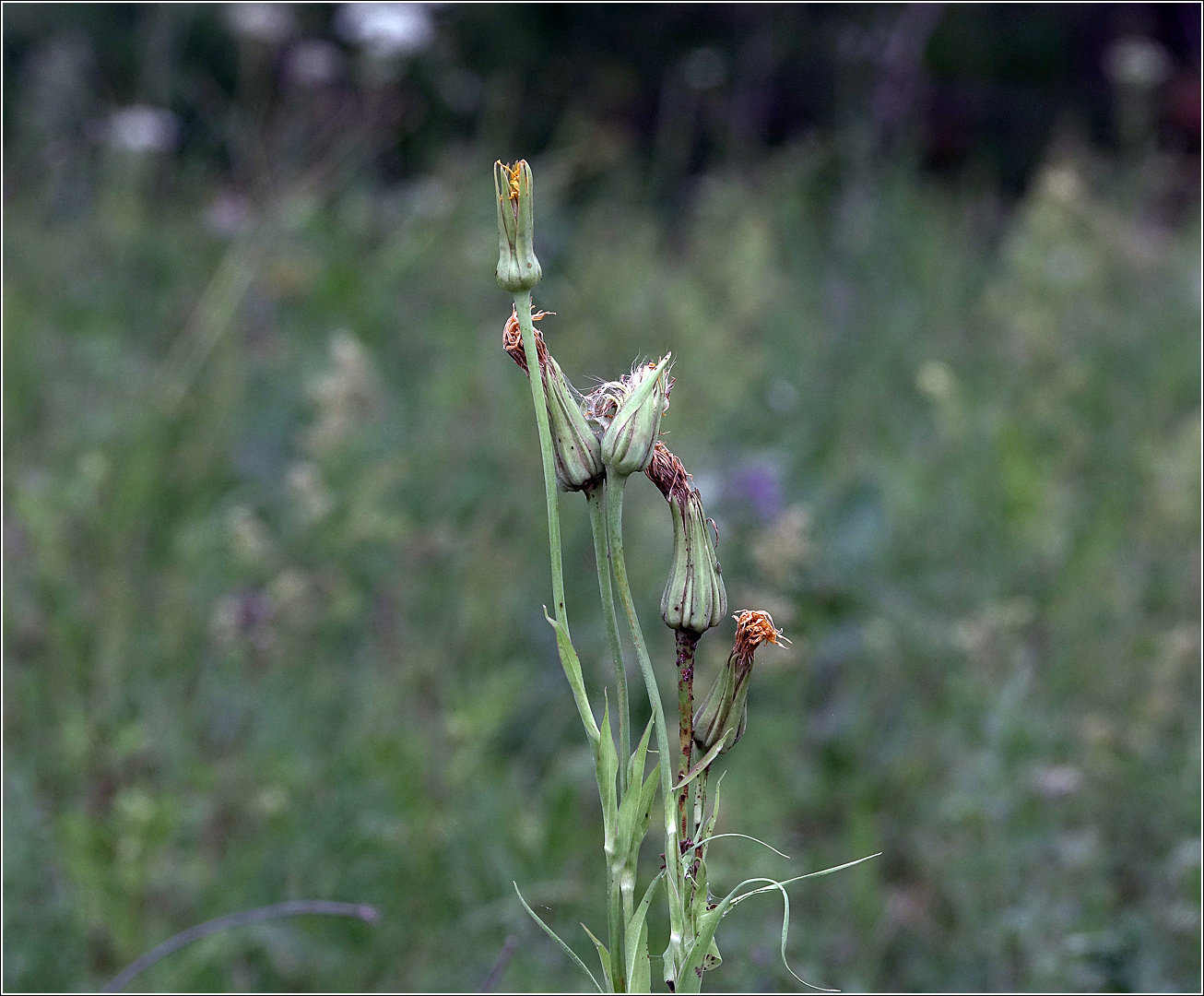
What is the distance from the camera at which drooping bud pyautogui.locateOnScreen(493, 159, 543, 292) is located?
2.52 ft

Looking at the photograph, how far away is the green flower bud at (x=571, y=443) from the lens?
78 centimetres

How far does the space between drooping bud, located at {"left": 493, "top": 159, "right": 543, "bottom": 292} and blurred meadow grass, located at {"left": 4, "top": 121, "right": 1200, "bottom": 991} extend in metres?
0.52

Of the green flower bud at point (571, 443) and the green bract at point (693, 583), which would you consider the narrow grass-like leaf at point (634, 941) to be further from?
the green flower bud at point (571, 443)

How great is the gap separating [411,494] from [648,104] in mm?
4697

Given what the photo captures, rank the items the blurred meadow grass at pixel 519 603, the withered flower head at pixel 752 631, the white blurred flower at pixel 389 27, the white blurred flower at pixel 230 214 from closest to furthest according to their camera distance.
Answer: the withered flower head at pixel 752 631 → the blurred meadow grass at pixel 519 603 → the white blurred flower at pixel 230 214 → the white blurred flower at pixel 389 27

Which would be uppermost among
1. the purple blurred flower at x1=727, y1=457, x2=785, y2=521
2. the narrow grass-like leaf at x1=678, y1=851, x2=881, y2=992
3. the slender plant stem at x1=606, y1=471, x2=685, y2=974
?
the purple blurred flower at x1=727, y1=457, x2=785, y2=521

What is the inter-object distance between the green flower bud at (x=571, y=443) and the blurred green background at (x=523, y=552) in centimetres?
77

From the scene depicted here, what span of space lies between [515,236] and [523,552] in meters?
1.99

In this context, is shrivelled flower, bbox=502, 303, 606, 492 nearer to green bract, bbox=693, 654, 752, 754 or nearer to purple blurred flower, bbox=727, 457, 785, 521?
green bract, bbox=693, 654, 752, 754

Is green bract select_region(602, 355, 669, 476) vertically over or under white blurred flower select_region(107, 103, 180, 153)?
under

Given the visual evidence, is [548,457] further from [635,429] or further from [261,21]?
[261,21]

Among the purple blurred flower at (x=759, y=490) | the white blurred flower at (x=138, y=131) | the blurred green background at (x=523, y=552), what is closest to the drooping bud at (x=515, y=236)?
the blurred green background at (x=523, y=552)

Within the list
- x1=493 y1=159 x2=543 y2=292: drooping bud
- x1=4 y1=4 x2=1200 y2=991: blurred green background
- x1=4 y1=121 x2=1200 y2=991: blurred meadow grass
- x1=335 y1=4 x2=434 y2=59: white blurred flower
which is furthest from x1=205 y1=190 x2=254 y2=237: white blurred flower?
x1=493 y1=159 x2=543 y2=292: drooping bud

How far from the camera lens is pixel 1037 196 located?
401 centimetres
